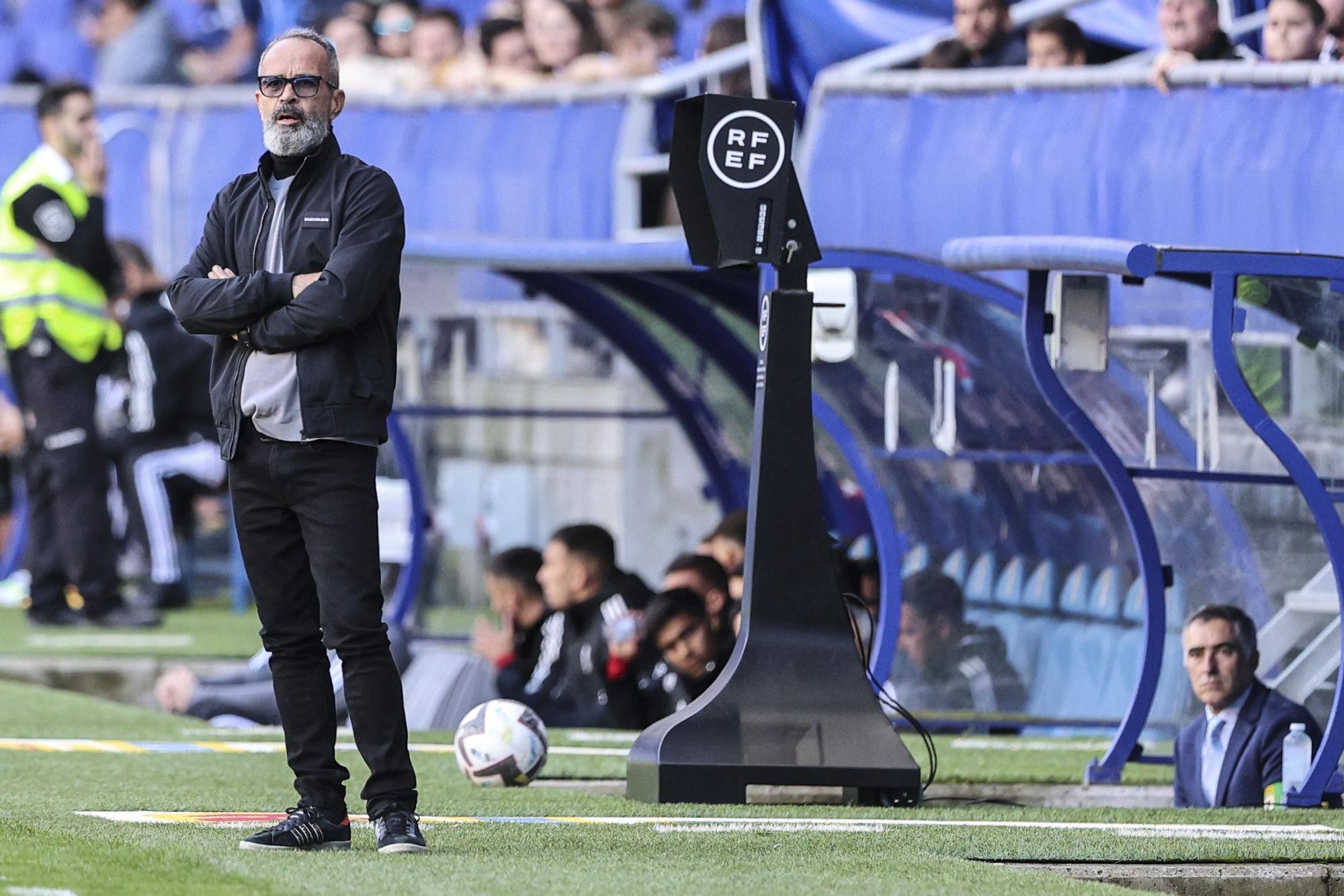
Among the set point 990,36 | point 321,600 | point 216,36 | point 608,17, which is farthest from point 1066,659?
point 216,36

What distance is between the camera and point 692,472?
13.0 meters

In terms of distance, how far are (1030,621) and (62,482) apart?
261 inches

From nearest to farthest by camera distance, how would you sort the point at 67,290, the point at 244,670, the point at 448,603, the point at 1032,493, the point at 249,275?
1. the point at 249,275
2. the point at 1032,493
3. the point at 244,670
4. the point at 448,603
5. the point at 67,290

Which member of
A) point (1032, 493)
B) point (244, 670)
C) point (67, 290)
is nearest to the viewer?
point (1032, 493)

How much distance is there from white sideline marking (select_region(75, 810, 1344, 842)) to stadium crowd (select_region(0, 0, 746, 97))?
8.95 m

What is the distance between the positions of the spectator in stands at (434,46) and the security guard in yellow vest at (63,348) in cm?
289

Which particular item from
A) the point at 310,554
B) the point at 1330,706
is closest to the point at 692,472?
the point at 1330,706

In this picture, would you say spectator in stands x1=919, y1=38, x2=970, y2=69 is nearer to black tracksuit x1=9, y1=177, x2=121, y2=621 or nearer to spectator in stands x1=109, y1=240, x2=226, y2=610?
black tracksuit x1=9, y1=177, x2=121, y2=621

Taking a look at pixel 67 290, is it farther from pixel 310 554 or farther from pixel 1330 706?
pixel 310 554

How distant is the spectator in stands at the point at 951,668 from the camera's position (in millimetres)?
10328

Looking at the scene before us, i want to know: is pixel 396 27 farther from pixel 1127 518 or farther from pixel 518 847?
pixel 518 847

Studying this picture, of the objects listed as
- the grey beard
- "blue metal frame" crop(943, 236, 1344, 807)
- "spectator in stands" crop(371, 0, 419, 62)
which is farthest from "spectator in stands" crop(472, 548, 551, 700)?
"spectator in stands" crop(371, 0, 419, 62)

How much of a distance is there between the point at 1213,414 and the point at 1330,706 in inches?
40.8

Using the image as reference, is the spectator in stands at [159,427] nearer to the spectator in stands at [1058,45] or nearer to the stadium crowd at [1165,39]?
the stadium crowd at [1165,39]
